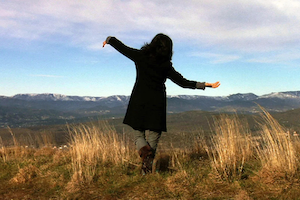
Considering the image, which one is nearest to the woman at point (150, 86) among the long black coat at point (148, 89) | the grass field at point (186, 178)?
the long black coat at point (148, 89)

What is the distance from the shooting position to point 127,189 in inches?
135

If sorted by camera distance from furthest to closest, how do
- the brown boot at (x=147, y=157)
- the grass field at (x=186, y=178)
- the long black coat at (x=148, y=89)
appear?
the long black coat at (x=148, y=89) → the brown boot at (x=147, y=157) → the grass field at (x=186, y=178)

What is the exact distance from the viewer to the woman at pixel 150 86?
3777 millimetres

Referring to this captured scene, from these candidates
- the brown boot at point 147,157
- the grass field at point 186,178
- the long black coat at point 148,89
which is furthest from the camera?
the long black coat at point 148,89

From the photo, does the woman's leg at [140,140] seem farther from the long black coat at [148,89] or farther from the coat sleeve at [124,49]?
the coat sleeve at [124,49]

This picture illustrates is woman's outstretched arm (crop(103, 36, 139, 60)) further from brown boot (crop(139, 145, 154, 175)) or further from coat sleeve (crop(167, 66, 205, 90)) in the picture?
brown boot (crop(139, 145, 154, 175))

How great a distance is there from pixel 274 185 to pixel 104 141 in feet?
11.1

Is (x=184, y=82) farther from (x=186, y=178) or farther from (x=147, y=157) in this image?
(x=186, y=178)

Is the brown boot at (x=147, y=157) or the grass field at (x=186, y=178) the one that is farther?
the brown boot at (x=147, y=157)

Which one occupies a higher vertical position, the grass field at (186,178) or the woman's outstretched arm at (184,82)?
the woman's outstretched arm at (184,82)

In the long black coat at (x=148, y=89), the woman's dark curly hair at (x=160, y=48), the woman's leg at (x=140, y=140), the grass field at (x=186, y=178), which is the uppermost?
the woman's dark curly hair at (x=160, y=48)

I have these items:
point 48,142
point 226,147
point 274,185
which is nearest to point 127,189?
point 226,147

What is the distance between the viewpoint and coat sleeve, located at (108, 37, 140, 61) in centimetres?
389

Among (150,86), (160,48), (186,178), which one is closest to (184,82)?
(150,86)
